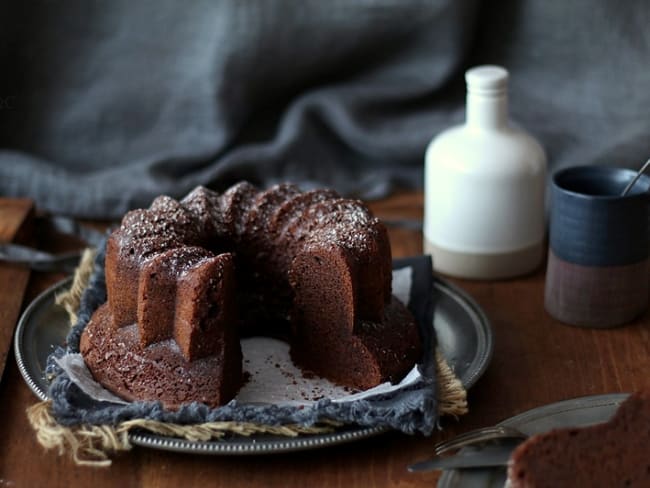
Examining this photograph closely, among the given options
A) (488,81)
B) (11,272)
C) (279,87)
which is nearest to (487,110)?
(488,81)

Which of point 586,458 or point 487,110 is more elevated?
point 487,110

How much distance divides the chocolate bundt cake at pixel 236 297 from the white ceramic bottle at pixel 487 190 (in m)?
0.25

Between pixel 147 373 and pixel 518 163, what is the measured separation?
25.4 inches

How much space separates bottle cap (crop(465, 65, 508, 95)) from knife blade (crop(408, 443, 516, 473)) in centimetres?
61

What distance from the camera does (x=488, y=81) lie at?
1.45m

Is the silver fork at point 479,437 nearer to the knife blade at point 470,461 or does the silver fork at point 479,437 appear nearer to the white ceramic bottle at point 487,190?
the knife blade at point 470,461

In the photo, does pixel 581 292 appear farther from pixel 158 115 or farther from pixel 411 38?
pixel 158 115

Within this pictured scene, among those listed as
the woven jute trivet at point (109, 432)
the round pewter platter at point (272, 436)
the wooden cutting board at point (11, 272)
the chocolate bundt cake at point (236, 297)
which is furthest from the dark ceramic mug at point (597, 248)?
the wooden cutting board at point (11, 272)

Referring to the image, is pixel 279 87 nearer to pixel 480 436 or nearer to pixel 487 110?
pixel 487 110

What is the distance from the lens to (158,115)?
1.91 meters

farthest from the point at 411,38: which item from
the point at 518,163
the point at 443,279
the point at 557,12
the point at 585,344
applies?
the point at 585,344

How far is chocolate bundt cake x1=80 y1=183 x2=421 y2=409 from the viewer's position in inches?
44.4

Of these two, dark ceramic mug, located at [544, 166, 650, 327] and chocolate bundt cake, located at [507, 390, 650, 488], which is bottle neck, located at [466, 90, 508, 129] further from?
chocolate bundt cake, located at [507, 390, 650, 488]

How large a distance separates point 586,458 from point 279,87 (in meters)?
1.10
